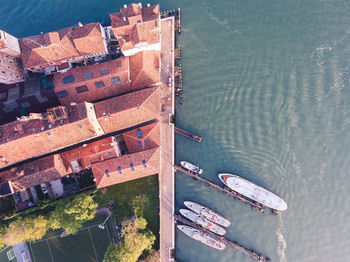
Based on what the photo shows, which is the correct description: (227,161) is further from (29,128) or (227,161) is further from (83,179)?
(29,128)

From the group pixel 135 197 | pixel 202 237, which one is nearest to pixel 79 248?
pixel 135 197

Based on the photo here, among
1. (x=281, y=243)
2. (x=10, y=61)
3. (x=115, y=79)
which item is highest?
(x=10, y=61)

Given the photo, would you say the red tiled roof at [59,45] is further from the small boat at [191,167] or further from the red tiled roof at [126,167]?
the small boat at [191,167]

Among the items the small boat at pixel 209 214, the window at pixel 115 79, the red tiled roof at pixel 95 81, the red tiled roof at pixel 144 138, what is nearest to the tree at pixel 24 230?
the red tiled roof at pixel 144 138

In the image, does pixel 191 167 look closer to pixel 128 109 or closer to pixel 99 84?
pixel 128 109

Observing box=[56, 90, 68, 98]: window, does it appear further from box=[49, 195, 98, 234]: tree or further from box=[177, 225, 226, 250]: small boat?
box=[177, 225, 226, 250]: small boat

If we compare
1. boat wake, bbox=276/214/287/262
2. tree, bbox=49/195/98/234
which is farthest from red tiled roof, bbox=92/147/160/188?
boat wake, bbox=276/214/287/262
